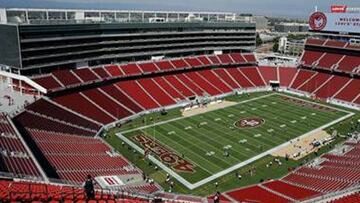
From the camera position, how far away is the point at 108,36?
7756cm

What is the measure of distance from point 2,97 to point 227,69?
50222 millimetres

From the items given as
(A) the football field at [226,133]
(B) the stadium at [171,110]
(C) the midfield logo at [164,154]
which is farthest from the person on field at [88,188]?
(C) the midfield logo at [164,154]

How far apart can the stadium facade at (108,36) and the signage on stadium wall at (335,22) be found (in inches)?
599

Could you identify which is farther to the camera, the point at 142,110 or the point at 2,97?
the point at 142,110

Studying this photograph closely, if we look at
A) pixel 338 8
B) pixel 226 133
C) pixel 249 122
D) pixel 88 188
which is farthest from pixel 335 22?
pixel 88 188

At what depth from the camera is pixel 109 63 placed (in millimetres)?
79812

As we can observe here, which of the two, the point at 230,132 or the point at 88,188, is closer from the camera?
the point at 88,188

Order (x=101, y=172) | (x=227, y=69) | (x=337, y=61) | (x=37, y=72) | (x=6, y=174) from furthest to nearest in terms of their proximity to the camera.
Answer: (x=227, y=69) → (x=337, y=61) → (x=37, y=72) → (x=101, y=172) → (x=6, y=174)

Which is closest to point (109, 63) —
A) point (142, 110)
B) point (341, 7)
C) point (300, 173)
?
point (142, 110)

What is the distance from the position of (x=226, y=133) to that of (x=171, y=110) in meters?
15.1

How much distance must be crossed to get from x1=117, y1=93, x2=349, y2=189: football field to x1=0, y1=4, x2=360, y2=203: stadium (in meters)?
0.26

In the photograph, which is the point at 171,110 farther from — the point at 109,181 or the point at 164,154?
the point at 109,181

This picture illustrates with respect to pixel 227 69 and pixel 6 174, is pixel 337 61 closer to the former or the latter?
pixel 227 69

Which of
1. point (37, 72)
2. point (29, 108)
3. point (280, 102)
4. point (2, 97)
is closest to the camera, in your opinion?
point (29, 108)
